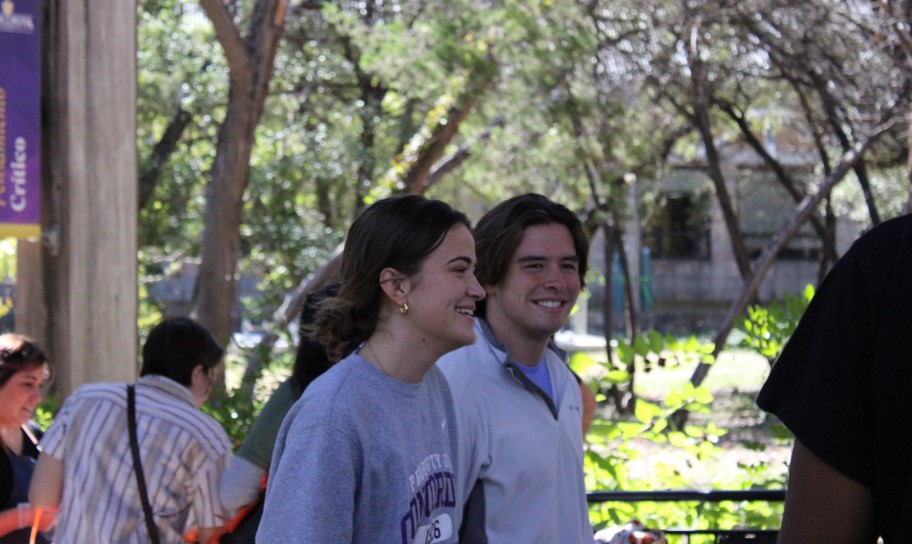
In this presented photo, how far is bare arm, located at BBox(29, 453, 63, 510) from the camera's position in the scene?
3385mm

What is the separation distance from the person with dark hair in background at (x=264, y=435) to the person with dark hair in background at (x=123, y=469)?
0.40 feet

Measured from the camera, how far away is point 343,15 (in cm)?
1274

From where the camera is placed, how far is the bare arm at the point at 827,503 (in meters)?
1.48

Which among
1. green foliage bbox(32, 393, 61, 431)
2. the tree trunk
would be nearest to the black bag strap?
green foliage bbox(32, 393, 61, 431)

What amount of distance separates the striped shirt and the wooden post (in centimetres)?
223

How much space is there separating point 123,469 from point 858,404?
2.49 meters

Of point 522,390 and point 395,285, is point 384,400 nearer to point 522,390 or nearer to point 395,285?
point 395,285

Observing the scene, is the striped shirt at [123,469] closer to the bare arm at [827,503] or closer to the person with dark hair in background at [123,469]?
the person with dark hair in background at [123,469]

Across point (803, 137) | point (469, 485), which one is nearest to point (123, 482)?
point (469, 485)

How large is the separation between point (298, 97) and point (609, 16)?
6.00m

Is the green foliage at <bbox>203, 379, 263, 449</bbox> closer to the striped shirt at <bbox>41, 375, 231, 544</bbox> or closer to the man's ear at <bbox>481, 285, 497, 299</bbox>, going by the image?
the striped shirt at <bbox>41, 375, 231, 544</bbox>

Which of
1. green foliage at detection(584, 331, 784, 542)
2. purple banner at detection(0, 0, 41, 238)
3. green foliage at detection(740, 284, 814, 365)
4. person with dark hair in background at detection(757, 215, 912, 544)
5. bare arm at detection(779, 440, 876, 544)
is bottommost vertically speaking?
green foliage at detection(584, 331, 784, 542)

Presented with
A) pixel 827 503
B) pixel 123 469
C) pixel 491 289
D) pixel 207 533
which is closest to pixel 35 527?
pixel 123 469

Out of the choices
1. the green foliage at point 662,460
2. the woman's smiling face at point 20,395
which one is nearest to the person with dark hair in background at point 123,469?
the woman's smiling face at point 20,395
